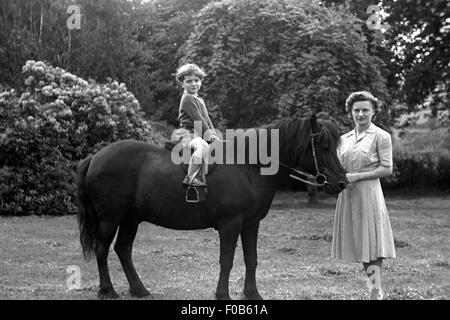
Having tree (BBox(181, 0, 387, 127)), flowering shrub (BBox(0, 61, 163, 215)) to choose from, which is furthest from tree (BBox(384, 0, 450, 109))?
flowering shrub (BBox(0, 61, 163, 215))

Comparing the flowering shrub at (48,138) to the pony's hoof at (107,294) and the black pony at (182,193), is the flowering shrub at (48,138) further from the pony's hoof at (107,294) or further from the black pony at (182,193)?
the pony's hoof at (107,294)

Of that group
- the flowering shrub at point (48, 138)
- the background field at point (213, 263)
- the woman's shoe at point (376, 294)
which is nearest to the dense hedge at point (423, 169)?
the background field at point (213, 263)

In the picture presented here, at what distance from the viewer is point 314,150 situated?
6531 mm

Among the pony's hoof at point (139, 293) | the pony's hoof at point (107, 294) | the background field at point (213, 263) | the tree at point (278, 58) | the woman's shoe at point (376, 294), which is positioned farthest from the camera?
the tree at point (278, 58)

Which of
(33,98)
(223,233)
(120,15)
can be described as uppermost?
(120,15)

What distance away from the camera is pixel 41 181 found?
18.3 m

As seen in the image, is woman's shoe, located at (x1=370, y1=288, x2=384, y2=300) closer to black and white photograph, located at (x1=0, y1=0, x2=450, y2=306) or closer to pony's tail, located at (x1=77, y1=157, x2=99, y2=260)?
black and white photograph, located at (x1=0, y1=0, x2=450, y2=306)

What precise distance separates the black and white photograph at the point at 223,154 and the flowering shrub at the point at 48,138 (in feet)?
0.18

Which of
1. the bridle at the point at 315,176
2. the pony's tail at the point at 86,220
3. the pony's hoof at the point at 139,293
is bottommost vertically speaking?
the pony's hoof at the point at 139,293

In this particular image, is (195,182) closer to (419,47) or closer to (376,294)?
→ (376,294)

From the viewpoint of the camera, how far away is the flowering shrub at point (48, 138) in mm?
17984
